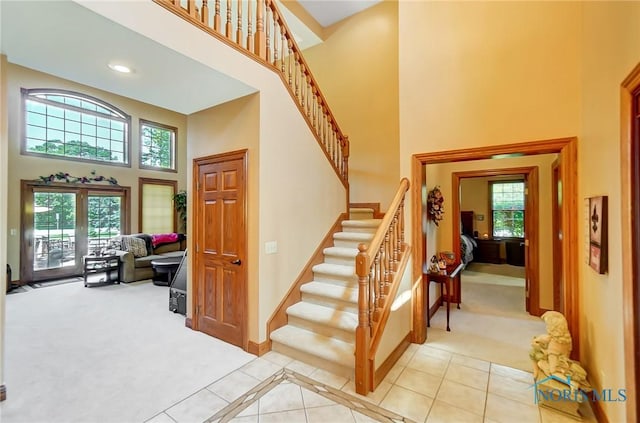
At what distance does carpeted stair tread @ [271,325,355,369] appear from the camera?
8.58 feet

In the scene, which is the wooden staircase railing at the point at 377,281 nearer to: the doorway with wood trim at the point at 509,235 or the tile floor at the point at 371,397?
the tile floor at the point at 371,397

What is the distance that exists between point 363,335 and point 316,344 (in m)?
0.69

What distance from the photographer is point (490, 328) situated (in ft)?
12.4

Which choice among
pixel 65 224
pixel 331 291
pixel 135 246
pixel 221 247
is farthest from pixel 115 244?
pixel 331 291

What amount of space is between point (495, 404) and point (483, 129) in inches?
101

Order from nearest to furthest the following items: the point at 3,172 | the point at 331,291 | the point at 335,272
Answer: the point at 3,172 < the point at 331,291 < the point at 335,272

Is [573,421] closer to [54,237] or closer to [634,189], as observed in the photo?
[634,189]

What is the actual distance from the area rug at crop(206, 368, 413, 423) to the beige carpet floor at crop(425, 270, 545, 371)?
1428 millimetres

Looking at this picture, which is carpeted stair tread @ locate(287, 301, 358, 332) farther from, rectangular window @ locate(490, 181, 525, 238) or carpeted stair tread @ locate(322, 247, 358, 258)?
rectangular window @ locate(490, 181, 525, 238)

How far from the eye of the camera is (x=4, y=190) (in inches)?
86.8

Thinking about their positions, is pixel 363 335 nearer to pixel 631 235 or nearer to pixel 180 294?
pixel 631 235

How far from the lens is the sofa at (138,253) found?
20.0 ft

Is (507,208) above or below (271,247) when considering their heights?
above

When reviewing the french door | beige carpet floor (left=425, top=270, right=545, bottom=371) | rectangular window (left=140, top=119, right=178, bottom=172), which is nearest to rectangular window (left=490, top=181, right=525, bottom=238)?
beige carpet floor (left=425, top=270, right=545, bottom=371)
